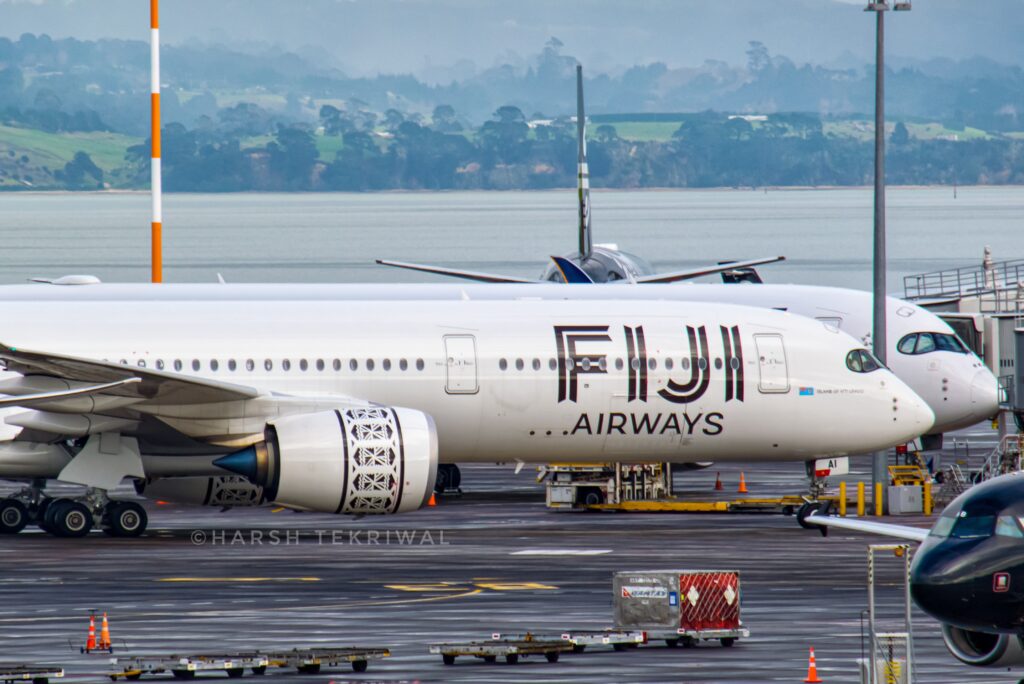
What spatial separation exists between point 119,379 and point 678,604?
13334 millimetres

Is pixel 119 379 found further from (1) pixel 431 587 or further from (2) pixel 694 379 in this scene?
(2) pixel 694 379

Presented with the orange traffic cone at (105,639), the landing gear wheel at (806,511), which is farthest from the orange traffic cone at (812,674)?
the landing gear wheel at (806,511)

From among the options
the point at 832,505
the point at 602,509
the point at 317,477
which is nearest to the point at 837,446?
the point at 832,505

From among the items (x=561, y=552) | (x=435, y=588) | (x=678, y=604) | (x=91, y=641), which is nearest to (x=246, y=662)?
(x=91, y=641)

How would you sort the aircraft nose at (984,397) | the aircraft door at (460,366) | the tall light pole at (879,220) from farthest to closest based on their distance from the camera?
the aircraft nose at (984,397)
the tall light pole at (879,220)
the aircraft door at (460,366)

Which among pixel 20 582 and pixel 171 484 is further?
pixel 171 484

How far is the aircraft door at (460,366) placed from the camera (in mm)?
34969

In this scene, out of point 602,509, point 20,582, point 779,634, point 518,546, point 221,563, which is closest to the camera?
point 779,634

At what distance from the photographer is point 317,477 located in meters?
32.3

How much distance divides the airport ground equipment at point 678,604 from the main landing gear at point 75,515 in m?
14.3

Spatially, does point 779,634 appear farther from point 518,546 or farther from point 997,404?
point 997,404

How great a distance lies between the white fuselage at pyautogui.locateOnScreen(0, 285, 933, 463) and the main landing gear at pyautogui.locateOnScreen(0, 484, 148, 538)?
9.66ft

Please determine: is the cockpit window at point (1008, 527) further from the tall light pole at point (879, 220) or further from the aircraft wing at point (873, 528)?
the tall light pole at point (879, 220)

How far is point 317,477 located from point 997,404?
16.7 m
